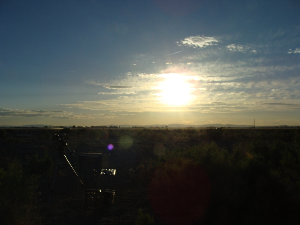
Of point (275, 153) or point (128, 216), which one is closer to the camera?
point (128, 216)

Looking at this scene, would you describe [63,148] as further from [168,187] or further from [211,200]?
[211,200]

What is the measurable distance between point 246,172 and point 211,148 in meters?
2.53

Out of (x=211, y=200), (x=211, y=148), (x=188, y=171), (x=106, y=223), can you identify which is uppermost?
(x=211, y=148)

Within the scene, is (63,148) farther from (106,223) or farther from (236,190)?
(236,190)

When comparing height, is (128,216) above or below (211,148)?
below

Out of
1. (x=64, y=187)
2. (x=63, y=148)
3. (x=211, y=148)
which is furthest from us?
(x=64, y=187)

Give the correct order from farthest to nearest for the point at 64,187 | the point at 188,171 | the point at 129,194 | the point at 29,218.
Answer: the point at 64,187 → the point at 129,194 → the point at 188,171 → the point at 29,218

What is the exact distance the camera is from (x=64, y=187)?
42.4 feet

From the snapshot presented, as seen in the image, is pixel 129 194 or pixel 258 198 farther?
pixel 129 194

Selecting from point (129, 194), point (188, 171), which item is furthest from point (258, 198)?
point (129, 194)

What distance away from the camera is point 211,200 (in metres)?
8.24

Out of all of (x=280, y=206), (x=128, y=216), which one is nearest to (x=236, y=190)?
(x=280, y=206)

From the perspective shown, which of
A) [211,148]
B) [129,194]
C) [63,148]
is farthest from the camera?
[129,194]

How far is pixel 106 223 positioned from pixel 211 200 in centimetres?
364
